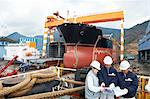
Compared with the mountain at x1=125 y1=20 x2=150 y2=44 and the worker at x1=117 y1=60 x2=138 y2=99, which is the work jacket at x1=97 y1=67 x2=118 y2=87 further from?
the mountain at x1=125 y1=20 x2=150 y2=44

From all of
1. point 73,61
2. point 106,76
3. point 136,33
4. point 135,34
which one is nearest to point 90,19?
point 73,61

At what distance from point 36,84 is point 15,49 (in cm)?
1781

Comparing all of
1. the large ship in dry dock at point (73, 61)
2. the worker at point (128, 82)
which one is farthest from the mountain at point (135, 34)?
the worker at point (128, 82)

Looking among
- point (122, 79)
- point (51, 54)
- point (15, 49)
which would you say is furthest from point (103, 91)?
point (15, 49)

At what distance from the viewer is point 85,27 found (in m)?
10.0

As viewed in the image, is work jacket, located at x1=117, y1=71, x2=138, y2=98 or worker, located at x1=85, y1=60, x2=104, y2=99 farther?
work jacket, located at x1=117, y1=71, x2=138, y2=98

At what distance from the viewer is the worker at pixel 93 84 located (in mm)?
3811

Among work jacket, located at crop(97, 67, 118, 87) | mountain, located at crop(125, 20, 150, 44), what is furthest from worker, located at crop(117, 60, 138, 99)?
mountain, located at crop(125, 20, 150, 44)

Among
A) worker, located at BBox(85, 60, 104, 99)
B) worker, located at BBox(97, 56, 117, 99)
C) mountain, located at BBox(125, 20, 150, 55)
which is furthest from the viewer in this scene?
mountain, located at BBox(125, 20, 150, 55)

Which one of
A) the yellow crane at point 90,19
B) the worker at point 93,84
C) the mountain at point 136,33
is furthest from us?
the mountain at point 136,33

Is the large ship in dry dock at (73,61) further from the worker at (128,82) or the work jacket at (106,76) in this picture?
the worker at (128,82)

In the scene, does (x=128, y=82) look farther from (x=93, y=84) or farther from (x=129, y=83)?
(x=93, y=84)

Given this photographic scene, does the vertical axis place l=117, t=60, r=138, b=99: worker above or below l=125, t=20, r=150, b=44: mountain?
below

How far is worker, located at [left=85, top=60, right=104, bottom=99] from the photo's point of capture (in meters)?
3.81
